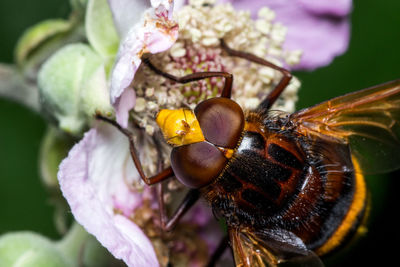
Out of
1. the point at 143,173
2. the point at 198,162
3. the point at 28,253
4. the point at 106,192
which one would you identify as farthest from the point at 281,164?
the point at 28,253

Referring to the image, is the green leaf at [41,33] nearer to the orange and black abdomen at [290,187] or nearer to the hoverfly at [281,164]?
the hoverfly at [281,164]

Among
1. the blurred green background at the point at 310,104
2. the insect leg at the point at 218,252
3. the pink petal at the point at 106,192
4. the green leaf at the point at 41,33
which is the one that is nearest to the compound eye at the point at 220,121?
the pink petal at the point at 106,192

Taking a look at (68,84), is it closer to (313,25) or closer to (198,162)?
(198,162)

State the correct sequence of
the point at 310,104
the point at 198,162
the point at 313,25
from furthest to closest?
1. the point at 310,104
2. the point at 313,25
3. the point at 198,162

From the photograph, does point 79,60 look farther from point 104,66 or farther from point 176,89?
point 176,89

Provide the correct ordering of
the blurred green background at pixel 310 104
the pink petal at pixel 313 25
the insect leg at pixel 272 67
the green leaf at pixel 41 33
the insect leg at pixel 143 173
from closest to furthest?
the insect leg at pixel 143 173 < the insect leg at pixel 272 67 < the green leaf at pixel 41 33 < the pink petal at pixel 313 25 < the blurred green background at pixel 310 104

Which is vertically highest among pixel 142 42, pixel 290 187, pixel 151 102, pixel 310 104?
pixel 142 42

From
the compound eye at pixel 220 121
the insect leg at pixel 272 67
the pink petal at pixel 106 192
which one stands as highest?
the compound eye at pixel 220 121

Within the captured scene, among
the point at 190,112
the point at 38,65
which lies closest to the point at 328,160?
the point at 190,112
